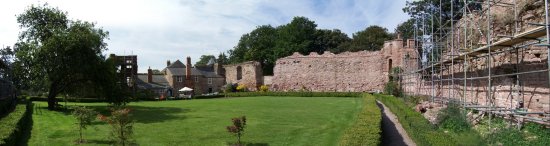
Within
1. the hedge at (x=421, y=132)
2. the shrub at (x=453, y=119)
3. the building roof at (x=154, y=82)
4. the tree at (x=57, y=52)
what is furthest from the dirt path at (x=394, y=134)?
the building roof at (x=154, y=82)

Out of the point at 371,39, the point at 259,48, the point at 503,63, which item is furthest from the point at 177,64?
the point at 503,63

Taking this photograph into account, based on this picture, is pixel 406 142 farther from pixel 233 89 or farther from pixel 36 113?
pixel 233 89

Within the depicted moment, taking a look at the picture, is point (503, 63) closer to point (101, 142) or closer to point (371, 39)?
point (101, 142)

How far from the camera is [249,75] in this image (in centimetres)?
5744

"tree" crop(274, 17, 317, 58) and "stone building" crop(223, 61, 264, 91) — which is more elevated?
"tree" crop(274, 17, 317, 58)

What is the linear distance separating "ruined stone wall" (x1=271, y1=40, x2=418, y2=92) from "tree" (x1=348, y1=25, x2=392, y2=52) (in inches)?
514

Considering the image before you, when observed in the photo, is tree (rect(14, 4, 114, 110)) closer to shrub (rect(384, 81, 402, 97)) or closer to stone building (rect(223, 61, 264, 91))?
shrub (rect(384, 81, 402, 97))

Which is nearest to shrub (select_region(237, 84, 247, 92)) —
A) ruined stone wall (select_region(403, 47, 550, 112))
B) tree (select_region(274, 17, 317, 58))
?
tree (select_region(274, 17, 317, 58))

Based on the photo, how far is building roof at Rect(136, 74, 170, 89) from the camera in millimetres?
56872

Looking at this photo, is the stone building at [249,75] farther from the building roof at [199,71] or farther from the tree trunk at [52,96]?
the tree trunk at [52,96]

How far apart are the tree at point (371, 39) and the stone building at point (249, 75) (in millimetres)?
13732

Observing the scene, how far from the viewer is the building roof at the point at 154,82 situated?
5687cm

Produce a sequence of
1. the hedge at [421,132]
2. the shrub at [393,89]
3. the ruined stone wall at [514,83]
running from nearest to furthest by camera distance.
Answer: the hedge at [421,132]
the ruined stone wall at [514,83]
the shrub at [393,89]

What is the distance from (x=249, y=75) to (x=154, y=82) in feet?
42.0
